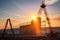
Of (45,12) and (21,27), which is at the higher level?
(45,12)

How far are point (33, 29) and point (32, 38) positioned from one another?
21.2m

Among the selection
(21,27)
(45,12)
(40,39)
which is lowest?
(40,39)

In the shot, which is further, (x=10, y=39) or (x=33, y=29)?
(x=33, y=29)

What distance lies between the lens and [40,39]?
4672cm

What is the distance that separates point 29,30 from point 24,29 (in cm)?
292

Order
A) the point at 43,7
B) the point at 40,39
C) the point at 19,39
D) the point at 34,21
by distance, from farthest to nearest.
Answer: the point at 34,21
the point at 43,7
the point at 40,39
the point at 19,39

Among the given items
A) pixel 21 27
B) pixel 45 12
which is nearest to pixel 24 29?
pixel 21 27

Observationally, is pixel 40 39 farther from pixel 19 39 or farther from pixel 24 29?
pixel 24 29

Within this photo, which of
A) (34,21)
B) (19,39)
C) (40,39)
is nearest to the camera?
(19,39)

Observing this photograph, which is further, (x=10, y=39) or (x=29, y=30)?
(x=29, y=30)

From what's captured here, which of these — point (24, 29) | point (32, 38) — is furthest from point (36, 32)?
point (32, 38)

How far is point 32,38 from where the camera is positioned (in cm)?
4419

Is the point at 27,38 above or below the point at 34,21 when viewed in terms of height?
below

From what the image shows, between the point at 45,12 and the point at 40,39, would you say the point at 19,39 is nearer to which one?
the point at 40,39
